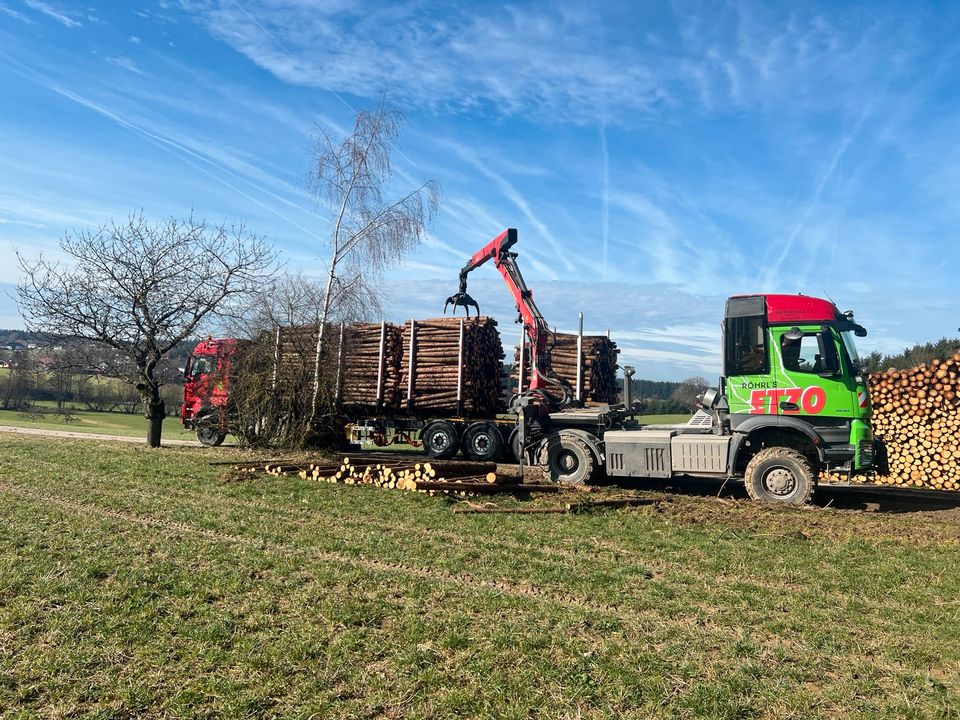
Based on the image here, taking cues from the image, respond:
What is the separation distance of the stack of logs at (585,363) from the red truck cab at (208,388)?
7564 mm

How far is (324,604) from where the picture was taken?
16.9 feet

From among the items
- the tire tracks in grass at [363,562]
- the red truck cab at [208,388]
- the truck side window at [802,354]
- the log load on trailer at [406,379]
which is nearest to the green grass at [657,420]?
the truck side window at [802,354]

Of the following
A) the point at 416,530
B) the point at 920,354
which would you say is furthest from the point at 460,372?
the point at 920,354

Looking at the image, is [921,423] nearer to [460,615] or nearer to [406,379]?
[406,379]

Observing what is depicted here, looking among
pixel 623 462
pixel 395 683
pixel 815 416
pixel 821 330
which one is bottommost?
pixel 395 683

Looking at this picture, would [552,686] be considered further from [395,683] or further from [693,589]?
[693,589]

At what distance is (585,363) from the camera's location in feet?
52.2

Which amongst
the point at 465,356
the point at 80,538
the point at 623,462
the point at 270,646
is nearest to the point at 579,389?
the point at 465,356

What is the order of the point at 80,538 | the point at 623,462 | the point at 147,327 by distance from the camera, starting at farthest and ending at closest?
1. the point at 147,327
2. the point at 623,462
3. the point at 80,538

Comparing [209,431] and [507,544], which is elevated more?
[209,431]

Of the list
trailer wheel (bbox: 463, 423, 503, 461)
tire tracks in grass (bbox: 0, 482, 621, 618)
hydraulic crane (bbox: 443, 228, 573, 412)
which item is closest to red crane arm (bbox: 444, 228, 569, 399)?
hydraulic crane (bbox: 443, 228, 573, 412)

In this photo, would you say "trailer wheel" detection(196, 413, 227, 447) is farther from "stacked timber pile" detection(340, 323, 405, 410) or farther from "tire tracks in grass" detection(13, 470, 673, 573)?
"tire tracks in grass" detection(13, 470, 673, 573)

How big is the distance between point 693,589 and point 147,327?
1582 centimetres

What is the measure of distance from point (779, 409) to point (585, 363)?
5.55m
